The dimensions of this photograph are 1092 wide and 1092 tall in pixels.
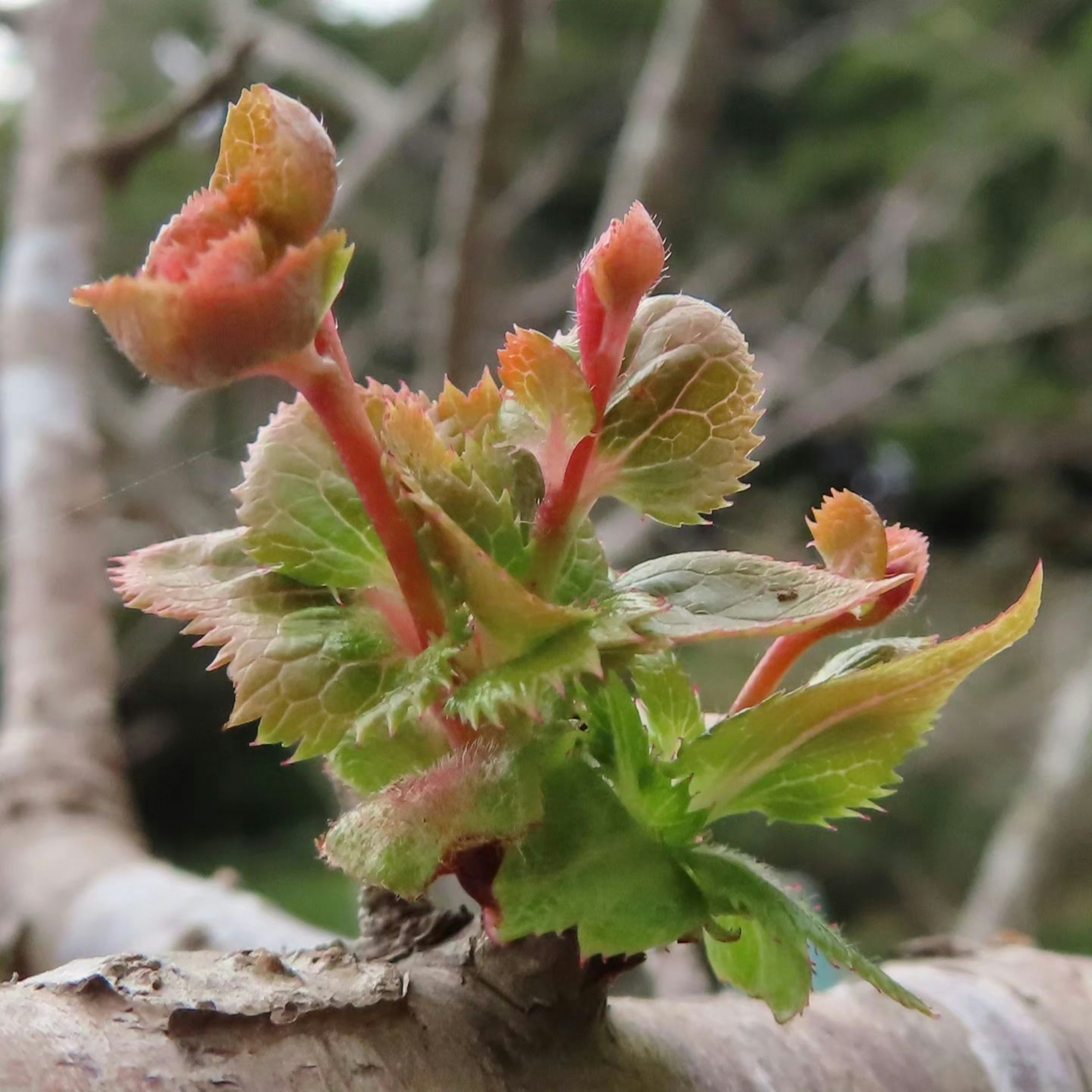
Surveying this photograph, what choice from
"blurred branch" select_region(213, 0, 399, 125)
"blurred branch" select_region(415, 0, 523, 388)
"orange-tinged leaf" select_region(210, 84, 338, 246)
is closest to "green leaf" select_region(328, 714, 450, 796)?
"orange-tinged leaf" select_region(210, 84, 338, 246)

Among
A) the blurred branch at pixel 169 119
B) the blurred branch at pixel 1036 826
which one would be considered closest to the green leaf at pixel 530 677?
the blurred branch at pixel 169 119

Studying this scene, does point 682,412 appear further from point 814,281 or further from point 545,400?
point 814,281

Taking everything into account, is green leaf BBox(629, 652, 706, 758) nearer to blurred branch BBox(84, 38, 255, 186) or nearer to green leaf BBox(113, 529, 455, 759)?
green leaf BBox(113, 529, 455, 759)

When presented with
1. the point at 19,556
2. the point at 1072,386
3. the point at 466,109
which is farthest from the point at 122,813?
the point at 1072,386

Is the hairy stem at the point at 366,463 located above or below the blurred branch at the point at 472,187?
below

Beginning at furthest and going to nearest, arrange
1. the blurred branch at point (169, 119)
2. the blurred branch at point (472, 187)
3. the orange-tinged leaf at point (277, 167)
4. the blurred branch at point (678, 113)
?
1. the blurred branch at point (678, 113)
2. the blurred branch at point (472, 187)
3. the blurred branch at point (169, 119)
4. the orange-tinged leaf at point (277, 167)

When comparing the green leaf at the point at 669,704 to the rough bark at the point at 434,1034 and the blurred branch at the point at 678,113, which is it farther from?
the blurred branch at the point at 678,113

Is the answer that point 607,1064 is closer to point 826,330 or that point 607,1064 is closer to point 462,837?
point 462,837
